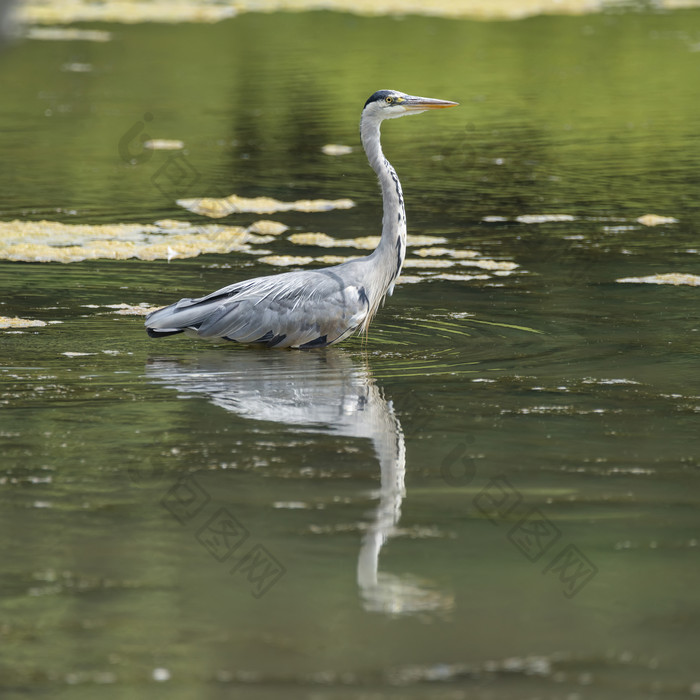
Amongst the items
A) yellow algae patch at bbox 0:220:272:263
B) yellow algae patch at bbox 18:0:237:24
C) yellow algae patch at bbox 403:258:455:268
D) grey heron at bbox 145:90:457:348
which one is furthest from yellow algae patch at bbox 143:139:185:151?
yellow algae patch at bbox 18:0:237:24

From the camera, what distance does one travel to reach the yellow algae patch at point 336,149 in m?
17.4

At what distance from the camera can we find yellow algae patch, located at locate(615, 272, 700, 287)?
1050cm

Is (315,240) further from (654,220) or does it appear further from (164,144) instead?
(164,144)

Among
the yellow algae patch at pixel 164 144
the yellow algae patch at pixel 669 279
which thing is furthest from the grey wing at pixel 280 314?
the yellow algae patch at pixel 164 144

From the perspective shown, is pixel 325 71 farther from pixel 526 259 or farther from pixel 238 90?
pixel 526 259

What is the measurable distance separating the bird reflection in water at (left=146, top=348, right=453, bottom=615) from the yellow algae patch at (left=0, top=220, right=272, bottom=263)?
2.93 metres

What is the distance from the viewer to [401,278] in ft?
36.1

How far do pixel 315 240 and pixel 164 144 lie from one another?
6531mm

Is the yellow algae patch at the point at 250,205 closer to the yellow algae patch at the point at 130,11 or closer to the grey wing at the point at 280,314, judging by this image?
the grey wing at the point at 280,314

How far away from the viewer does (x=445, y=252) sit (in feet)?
39.0

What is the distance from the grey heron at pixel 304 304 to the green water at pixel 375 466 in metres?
0.17

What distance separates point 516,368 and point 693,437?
169 centimetres

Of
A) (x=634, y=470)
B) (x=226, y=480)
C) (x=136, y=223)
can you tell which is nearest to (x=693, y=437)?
(x=634, y=470)

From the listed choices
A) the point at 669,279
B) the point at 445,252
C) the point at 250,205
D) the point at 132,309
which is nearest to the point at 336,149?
the point at 250,205
